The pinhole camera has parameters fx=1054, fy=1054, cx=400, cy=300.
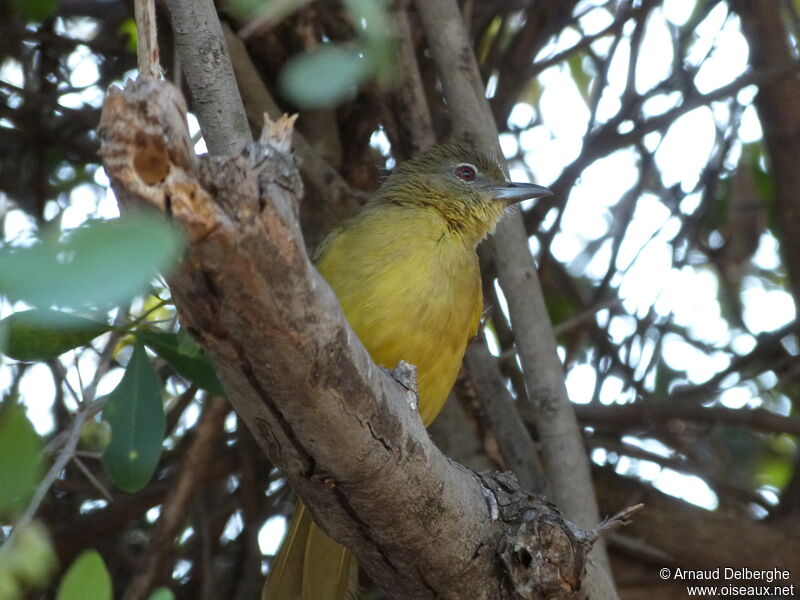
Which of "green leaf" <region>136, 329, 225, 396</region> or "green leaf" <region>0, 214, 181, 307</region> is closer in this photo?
"green leaf" <region>0, 214, 181, 307</region>

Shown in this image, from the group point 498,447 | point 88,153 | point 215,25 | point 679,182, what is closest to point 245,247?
point 215,25

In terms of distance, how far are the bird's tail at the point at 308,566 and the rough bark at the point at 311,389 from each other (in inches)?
33.0

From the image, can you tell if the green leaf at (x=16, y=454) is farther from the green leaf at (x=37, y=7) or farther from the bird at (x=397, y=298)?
the green leaf at (x=37, y=7)

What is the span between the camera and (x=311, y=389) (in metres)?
1.88

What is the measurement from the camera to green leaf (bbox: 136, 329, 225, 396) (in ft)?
10.3

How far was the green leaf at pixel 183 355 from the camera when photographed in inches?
123

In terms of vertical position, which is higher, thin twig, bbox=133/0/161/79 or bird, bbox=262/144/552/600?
bird, bbox=262/144/552/600

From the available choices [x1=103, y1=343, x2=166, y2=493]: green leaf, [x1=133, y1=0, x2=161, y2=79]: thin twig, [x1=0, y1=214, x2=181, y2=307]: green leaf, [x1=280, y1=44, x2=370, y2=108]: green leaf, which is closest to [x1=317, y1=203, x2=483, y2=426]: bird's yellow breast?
[x1=103, y1=343, x2=166, y2=493]: green leaf

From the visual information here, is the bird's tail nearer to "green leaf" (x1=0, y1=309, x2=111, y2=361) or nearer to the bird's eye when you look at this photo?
"green leaf" (x1=0, y1=309, x2=111, y2=361)

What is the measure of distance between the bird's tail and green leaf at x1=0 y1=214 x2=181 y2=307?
231 centimetres

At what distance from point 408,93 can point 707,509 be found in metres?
2.13

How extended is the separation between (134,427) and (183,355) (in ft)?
0.87

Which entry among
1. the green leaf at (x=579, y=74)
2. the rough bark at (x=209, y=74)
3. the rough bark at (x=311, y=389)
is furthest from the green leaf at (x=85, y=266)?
the green leaf at (x=579, y=74)

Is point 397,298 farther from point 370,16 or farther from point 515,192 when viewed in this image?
point 370,16
